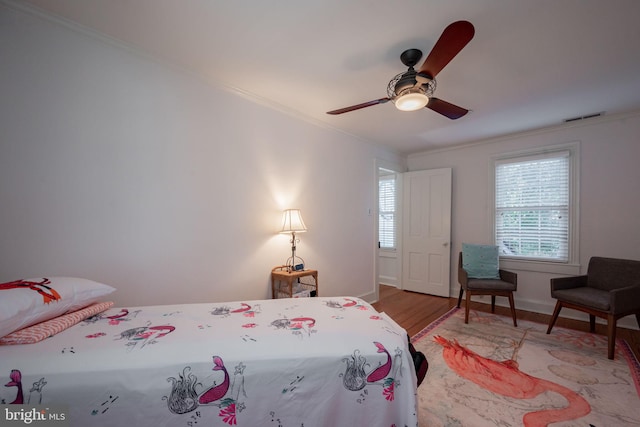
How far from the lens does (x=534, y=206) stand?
3707 millimetres

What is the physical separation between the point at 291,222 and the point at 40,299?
1887mm

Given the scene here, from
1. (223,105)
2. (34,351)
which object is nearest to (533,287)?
(223,105)

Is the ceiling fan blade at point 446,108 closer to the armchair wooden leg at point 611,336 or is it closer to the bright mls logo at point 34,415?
the armchair wooden leg at point 611,336

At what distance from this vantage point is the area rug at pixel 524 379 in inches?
67.5

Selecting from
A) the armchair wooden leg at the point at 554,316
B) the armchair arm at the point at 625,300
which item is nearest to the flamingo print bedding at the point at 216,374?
the armchair arm at the point at 625,300

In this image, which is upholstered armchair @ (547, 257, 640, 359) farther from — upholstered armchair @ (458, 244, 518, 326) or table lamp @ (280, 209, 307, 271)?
table lamp @ (280, 209, 307, 271)

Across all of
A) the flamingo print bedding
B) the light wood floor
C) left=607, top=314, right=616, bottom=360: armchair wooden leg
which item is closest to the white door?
the light wood floor

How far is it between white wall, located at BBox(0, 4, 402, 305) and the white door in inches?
95.7

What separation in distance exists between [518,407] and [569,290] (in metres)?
1.89

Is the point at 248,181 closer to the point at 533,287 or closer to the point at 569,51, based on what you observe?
the point at 569,51

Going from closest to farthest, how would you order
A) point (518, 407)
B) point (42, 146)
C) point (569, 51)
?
point (42, 146) → point (518, 407) → point (569, 51)

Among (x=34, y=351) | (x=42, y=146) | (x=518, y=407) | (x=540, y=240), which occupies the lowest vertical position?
(x=518, y=407)

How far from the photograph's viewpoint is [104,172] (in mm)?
1843

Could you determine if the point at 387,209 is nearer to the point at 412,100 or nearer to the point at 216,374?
the point at 412,100
